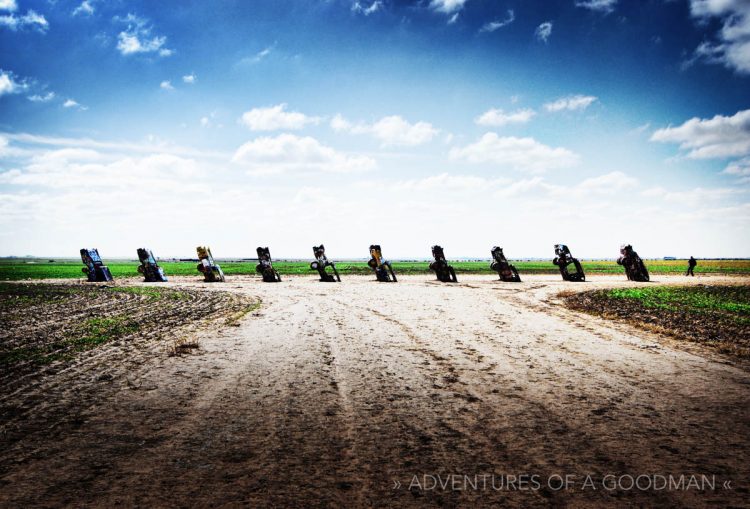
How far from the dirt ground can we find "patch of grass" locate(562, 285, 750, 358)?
2228 millimetres

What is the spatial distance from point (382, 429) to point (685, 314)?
14.5 metres

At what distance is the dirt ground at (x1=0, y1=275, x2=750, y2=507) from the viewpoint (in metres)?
3.17

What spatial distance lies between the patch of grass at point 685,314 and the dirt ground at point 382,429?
2.23 metres

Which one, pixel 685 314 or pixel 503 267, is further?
pixel 503 267

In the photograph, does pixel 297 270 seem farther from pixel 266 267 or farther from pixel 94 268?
pixel 94 268

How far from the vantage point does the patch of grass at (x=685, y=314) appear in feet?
32.4

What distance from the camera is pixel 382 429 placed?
438cm

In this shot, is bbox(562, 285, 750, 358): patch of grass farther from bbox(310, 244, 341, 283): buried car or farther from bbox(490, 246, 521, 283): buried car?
bbox(310, 244, 341, 283): buried car

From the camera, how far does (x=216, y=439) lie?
4.07m

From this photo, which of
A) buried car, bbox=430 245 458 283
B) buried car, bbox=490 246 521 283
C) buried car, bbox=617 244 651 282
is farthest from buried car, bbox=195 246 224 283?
buried car, bbox=617 244 651 282

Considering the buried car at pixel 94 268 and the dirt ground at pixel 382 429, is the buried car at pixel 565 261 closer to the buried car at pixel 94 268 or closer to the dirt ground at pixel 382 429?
the dirt ground at pixel 382 429

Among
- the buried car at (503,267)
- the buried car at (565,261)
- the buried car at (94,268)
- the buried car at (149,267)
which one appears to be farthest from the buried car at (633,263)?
the buried car at (94,268)

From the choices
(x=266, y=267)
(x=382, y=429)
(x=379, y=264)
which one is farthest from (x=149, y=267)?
(x=382, y=429)

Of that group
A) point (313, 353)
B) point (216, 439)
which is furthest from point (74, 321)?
point (216, 439)
